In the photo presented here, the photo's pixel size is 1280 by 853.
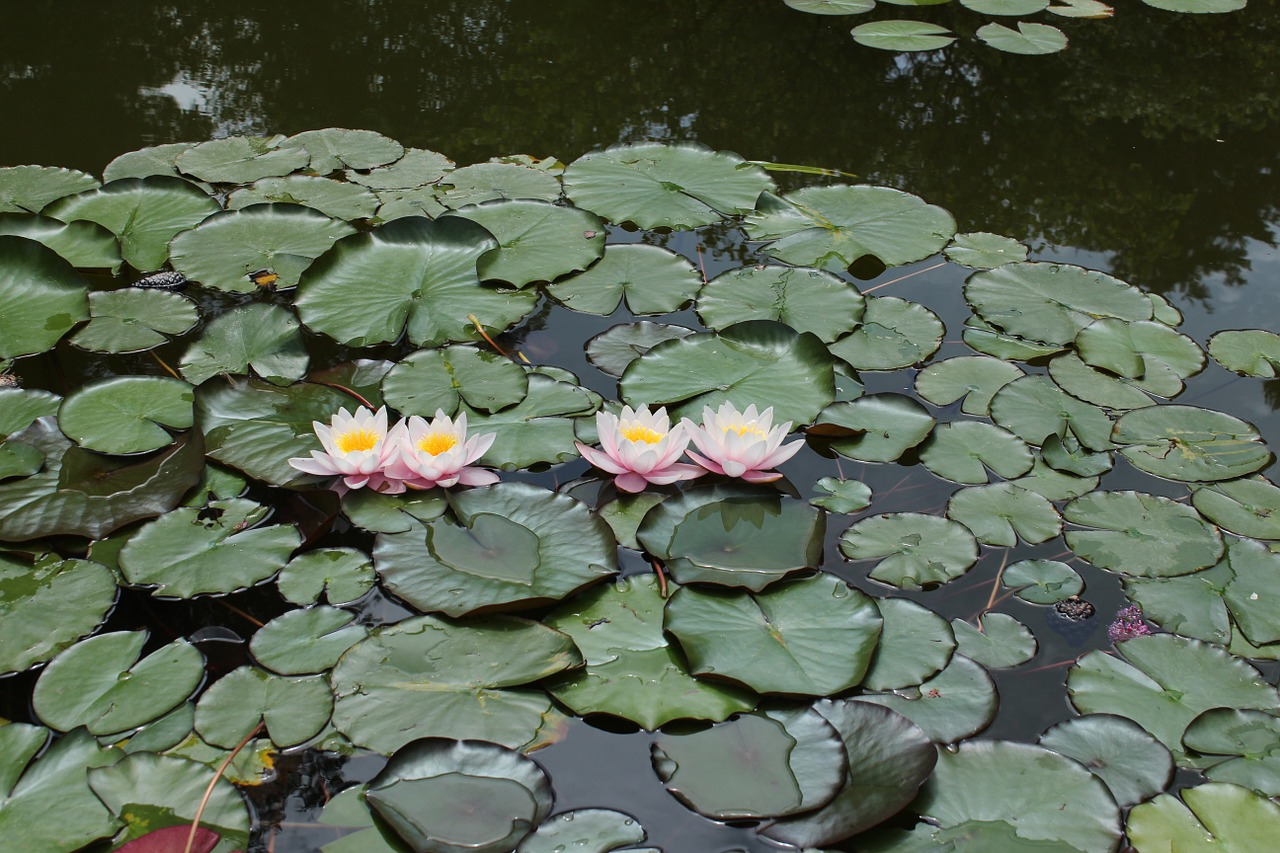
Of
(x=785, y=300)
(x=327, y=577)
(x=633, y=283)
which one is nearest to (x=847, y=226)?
(x=785, y=300)

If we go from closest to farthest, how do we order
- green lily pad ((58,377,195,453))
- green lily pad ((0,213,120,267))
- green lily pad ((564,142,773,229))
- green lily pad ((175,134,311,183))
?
green lily pad ((58,377,195,453)) < green lily pad ((0,213,120,267)) < green lily pad ((564,142,773,229)) < green lily pad ((175,134,311,183))

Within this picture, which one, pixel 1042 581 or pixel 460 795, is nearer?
pixel 460 795

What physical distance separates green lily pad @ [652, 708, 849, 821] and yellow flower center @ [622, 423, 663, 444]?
0.68 m

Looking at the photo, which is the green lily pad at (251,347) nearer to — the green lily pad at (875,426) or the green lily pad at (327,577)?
the green lily pad at (327,577)

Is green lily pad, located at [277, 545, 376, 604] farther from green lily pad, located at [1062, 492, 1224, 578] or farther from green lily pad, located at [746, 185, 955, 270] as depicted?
green lily pad, located at [746, 185, 955, 270]

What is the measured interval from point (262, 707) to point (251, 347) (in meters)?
1.13

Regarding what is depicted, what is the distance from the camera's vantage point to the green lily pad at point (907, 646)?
1.76 metres

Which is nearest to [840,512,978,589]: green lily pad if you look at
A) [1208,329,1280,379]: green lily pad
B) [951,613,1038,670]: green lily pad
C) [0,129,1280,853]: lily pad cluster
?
[0,129,1280,853]: lily pad cluster

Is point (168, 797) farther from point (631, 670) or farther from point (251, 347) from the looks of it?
point (251, 347)

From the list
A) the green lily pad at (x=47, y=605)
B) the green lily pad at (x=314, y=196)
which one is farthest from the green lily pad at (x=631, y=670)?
the green lily pad at (x=314, y=196)

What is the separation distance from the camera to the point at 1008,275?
2.93m

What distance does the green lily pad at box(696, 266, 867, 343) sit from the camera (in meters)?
2.68

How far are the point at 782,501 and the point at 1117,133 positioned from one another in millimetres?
2889

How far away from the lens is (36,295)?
8.48 feet
